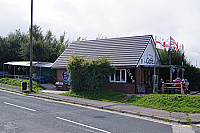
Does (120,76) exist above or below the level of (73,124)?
above

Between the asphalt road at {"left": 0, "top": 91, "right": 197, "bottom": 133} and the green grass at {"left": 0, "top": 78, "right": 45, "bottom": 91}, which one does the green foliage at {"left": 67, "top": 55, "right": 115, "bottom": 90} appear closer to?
the green grass at {"left": 0, "top": 78, "right": 45, "bottom": 91}

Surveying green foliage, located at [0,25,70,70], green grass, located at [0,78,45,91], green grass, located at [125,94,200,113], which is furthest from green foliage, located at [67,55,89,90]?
green foliage, located at [0,25,70,70]

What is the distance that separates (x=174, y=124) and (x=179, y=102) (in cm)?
368

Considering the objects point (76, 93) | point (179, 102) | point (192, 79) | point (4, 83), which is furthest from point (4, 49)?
point (179, 102)

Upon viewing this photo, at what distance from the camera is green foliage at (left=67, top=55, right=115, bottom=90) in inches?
719

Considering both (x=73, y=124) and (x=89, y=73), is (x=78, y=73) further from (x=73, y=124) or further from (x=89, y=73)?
(x=73, y=124)

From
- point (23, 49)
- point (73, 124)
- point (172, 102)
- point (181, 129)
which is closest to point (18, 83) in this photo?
point (23, 49)

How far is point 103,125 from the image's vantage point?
31.0 feet

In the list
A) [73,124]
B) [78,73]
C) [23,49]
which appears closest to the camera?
[73,124]

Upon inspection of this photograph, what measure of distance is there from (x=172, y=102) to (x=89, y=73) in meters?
7.22

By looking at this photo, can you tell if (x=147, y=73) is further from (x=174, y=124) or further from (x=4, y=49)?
(x=4, y=49)

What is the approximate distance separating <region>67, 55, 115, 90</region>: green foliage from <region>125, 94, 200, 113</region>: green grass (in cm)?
361

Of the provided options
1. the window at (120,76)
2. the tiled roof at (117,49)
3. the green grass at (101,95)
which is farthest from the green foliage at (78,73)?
the window at (120,76)

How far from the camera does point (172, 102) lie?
1380cm
